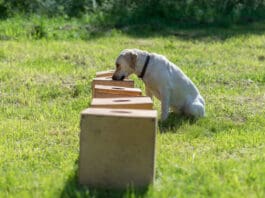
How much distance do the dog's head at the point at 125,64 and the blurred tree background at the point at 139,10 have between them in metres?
8.49

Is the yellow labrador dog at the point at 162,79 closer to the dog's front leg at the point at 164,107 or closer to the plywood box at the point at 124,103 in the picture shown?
the dog's front leg at the point at 164,107

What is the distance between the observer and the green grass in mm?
4750

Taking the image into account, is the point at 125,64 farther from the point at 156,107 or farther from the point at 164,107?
the point at 156,107

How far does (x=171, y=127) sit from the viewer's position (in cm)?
664

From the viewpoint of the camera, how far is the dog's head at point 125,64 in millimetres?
Answer: 6577

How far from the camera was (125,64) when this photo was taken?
6629 millimetres

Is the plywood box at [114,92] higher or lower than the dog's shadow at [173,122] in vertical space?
higher

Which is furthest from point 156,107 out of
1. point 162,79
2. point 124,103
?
point 124,103

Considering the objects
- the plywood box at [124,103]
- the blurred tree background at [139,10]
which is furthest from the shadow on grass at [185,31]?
the plywood box at [124,103]

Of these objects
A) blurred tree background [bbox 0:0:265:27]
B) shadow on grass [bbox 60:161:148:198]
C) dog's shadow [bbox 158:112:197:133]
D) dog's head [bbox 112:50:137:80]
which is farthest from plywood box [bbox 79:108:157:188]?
blurred tree background [bbox 0:0:265:27]

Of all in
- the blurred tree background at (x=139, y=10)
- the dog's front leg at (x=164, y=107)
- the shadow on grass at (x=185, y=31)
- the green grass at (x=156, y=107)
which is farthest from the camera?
the blurred tree background at (x=139, y=10)

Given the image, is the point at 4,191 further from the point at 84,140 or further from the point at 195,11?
the point at 195,11

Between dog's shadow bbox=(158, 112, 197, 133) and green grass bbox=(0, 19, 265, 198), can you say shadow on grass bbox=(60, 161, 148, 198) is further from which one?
dog's shadow bbox=(158, 112, 197, 133)

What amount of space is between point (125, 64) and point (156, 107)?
4.03 ft
